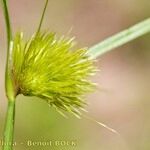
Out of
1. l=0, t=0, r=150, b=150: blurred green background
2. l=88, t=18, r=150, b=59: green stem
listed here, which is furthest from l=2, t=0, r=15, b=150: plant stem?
l=0, t=0, r=150, b=150: blurred green background

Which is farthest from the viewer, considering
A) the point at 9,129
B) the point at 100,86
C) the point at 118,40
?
the point at 100,86

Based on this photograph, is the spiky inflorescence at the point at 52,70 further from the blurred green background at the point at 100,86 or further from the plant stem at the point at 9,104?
the blurred green background at the point at 100,86

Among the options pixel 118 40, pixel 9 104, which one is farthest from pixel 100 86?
pixel 9 104

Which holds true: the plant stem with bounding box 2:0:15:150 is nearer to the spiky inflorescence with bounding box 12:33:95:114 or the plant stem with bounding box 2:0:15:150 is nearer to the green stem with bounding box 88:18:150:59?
the spiky inflorescence with bounding box 12:33:95:114

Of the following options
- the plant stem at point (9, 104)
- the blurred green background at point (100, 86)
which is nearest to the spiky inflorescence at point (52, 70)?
the plant stem at point (9, 104)

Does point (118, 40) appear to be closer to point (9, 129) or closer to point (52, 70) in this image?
point (52, 70)

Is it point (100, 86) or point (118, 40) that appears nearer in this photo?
point (118, 40)
